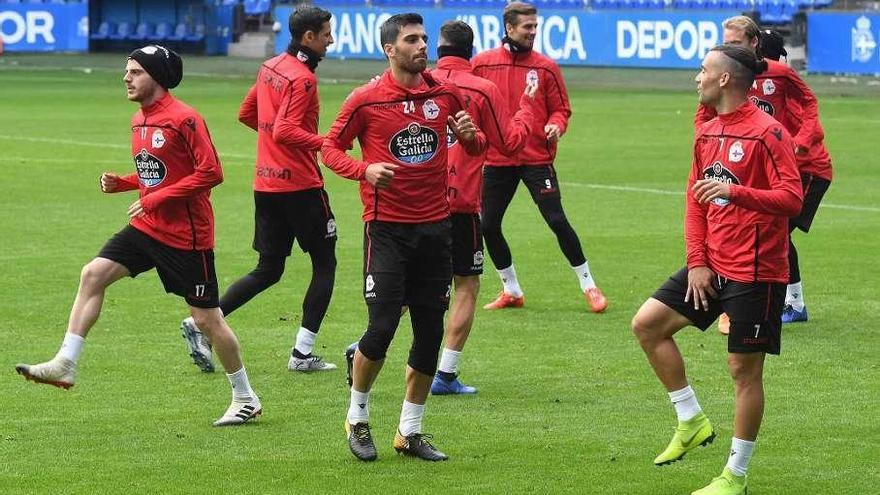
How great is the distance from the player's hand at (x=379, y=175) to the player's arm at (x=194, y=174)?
4.31 ft

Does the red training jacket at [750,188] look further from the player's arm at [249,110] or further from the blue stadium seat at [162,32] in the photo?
the blue stadium seat at [162,32]

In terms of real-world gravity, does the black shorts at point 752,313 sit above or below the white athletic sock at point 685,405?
above

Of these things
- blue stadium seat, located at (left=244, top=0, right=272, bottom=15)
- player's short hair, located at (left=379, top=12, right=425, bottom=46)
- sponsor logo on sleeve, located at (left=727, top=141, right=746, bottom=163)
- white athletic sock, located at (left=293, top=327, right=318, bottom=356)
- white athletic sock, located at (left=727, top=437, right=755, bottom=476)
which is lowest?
blue stadium seat, located at (left=244, top=0, right=272, bottom=15)

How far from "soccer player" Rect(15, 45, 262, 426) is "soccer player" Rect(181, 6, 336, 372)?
4.31 feet

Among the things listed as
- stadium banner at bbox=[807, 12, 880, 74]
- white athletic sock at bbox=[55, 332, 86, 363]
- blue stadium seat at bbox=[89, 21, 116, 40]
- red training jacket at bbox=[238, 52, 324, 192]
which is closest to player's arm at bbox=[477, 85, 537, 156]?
red training jacket at bbox=[238, 52, 324, 192]

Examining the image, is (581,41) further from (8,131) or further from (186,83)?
(8,131)

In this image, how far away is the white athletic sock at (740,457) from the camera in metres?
7.95

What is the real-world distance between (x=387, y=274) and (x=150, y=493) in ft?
5.33

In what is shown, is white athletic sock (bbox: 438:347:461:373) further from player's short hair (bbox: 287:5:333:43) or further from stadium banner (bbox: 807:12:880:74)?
stadium banner (bbox: 807:12:880:74)

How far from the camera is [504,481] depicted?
8320 mm

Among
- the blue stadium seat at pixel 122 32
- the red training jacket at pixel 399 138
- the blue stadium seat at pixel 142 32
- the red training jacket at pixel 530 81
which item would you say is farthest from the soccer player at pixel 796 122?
the blue stadium seat at pixel 122 32

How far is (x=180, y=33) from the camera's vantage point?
5338cm

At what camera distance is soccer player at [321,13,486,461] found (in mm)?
8711

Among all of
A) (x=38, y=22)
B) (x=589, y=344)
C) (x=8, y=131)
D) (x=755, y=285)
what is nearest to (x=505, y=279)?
(x=589, y=344)
